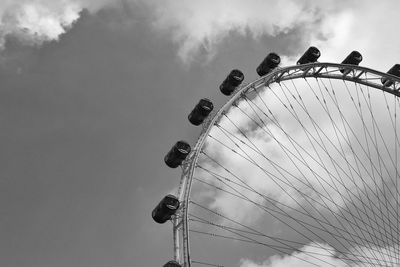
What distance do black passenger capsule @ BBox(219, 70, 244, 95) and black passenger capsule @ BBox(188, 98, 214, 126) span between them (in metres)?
1.82

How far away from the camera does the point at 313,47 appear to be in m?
24.9

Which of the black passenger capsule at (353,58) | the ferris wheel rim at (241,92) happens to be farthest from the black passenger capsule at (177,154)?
the black passenger capsule at (353,58)

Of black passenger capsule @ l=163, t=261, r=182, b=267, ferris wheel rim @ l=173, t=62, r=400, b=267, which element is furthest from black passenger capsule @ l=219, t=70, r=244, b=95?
black passenger capsule @ l=163, t=261, r=182, b=267

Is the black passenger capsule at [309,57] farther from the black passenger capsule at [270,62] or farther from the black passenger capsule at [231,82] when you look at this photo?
the black passenger capsule at [231,82]

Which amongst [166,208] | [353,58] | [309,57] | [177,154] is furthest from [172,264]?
[353,58]

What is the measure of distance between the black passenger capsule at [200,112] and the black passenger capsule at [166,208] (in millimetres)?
4735

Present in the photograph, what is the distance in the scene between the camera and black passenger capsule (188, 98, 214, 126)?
20750 mm

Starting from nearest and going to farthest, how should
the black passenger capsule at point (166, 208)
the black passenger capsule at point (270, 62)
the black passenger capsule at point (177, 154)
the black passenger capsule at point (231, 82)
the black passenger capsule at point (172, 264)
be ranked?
the black passenger capsule at point (172, 264) < the black passenger capsule at point (166, 208) < the black passenger capsule at point (177, 154) < the black passenger capsule at point (231, 82) < the black passenger capsule at point (270, 62)

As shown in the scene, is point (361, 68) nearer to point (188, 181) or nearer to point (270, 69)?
point (270, 69)

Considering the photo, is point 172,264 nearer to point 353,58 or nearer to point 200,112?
point 200,112

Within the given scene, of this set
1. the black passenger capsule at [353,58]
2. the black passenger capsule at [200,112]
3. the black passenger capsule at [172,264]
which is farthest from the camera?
the black passenger capsule at [353,58]

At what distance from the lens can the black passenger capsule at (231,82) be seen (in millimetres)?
22406

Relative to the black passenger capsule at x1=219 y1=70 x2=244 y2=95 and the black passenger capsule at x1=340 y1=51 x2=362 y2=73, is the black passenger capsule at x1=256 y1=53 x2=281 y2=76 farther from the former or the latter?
the black passenger capsule at x1=340 y1=51 x2=362 y2=73

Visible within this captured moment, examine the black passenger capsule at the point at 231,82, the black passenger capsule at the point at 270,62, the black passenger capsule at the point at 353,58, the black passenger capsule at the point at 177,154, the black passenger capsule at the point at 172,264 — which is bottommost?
the black passenger capsule at the point at 172,264
